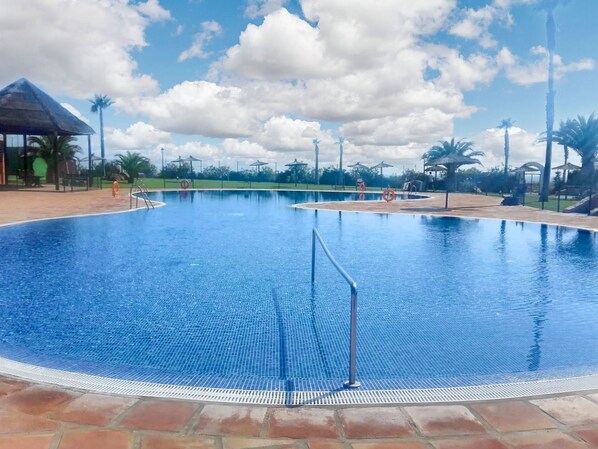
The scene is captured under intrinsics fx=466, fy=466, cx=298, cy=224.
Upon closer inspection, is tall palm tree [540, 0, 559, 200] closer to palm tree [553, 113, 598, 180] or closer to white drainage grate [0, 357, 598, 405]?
palm tree [553, 113, 598, 180]

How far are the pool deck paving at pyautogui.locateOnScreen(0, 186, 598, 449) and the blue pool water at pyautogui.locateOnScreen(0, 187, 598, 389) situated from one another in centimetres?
85

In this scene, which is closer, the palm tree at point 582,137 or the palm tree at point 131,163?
the palm tree at point 582,137

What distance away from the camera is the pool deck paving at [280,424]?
287 centimetres

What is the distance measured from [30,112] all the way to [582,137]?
37.4m

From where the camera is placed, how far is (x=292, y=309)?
668cm

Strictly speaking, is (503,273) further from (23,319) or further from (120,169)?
(120,169)

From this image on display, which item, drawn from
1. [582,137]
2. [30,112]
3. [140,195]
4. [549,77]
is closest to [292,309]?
[140,195]

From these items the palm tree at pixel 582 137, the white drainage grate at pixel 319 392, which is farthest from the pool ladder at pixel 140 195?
the palm tree at pixel 582 137

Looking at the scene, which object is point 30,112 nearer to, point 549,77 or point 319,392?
point 319,392

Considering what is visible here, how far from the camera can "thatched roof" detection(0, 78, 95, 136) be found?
25703 millimetres

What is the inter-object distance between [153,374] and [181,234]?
978cm

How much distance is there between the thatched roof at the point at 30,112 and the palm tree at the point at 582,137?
112 feet

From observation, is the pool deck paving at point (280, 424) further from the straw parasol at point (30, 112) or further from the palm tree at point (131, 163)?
the palm tree at point (131, 163)

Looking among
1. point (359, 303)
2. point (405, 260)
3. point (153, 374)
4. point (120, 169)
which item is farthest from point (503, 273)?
point (120, 169)
